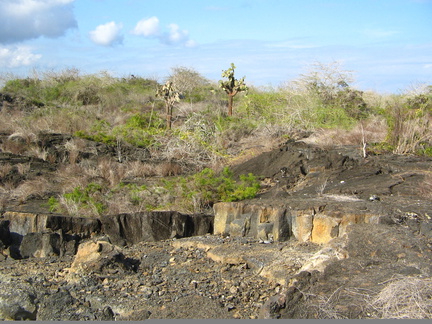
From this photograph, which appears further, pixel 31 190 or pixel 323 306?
pixel 31 190

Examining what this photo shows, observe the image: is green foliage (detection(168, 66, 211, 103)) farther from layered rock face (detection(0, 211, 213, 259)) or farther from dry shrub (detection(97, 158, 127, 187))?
layered rock face (detection(0, 211, 213, 259))

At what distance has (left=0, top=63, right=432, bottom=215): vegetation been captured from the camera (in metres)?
10.9

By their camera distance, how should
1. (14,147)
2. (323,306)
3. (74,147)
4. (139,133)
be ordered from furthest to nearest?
(139,133)
(14,147)
(74,147)
(323,306)

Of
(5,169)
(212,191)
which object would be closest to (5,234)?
(212,191)

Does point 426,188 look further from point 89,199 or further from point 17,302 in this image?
point 17,302

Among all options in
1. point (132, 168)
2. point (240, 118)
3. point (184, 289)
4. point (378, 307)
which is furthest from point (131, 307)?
point (240, 118)

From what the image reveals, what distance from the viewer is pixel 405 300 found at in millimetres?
4945

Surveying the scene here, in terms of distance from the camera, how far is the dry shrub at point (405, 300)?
475 centimetres

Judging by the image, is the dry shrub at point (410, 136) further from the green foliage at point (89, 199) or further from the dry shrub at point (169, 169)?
the green foliage at point (89, 199)

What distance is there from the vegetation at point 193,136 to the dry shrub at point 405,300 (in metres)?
5.22

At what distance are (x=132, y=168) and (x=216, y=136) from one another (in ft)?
10.7

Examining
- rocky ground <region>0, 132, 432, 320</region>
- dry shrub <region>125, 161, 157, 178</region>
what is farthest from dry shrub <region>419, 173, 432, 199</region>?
dry shrub <region>125, 161, 157, 178</region>

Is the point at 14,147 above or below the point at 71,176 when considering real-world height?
above

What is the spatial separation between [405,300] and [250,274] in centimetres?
244
